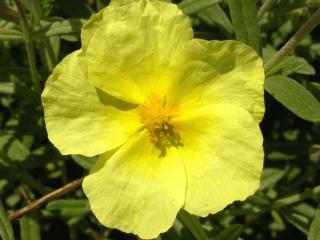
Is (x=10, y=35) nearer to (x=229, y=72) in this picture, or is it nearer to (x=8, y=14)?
(x=8, y=14)

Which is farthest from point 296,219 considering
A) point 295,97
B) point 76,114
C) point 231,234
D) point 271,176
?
point 76,114

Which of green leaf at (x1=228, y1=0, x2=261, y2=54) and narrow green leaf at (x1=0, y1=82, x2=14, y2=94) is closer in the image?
green leaf at (x1=228, y1=0, x2=261, y2=54)

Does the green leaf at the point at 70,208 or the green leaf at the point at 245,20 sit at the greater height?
the green leaf at the point at 245,20

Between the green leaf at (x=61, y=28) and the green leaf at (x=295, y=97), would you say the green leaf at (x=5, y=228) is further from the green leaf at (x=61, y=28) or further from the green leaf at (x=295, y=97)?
the green leaf at (x=295, y=97)

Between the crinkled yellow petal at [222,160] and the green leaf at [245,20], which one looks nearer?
the crinkled yellow petal at [222,160]

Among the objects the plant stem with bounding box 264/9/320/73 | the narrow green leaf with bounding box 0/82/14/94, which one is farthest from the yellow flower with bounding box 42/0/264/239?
the narrow green leaf with bounding box 0/82/14/94

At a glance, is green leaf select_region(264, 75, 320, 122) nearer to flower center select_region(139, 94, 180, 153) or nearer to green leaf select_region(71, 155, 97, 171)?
flower center select_region(139, 94, 180, 153)

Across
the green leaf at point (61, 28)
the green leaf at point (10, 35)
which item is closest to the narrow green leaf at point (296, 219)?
the green leaf at point (61, 28)
